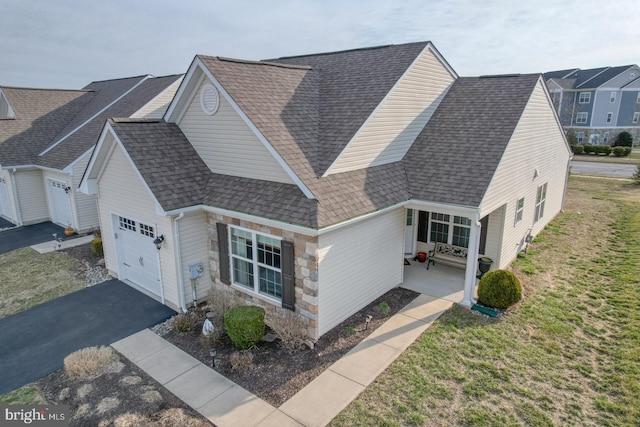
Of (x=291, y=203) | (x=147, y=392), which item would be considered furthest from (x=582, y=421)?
(x=147, y=392)

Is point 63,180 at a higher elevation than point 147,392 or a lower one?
higher

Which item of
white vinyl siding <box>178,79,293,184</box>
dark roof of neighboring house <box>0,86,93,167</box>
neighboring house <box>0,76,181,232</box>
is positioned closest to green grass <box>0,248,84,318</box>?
neighboring house <box>0,76,181,232</box>

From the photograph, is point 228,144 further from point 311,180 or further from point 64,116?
point 64,116

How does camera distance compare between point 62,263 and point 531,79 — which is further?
point 62,263

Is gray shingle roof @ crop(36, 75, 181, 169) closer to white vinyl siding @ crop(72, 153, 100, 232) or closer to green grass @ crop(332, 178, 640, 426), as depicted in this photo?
white vinyl siding @ crop(72, 153, 100, 232)

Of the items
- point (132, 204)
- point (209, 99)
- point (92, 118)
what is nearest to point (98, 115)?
point (92, 118)

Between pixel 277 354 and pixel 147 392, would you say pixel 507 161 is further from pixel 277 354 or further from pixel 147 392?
pixel 147 392
